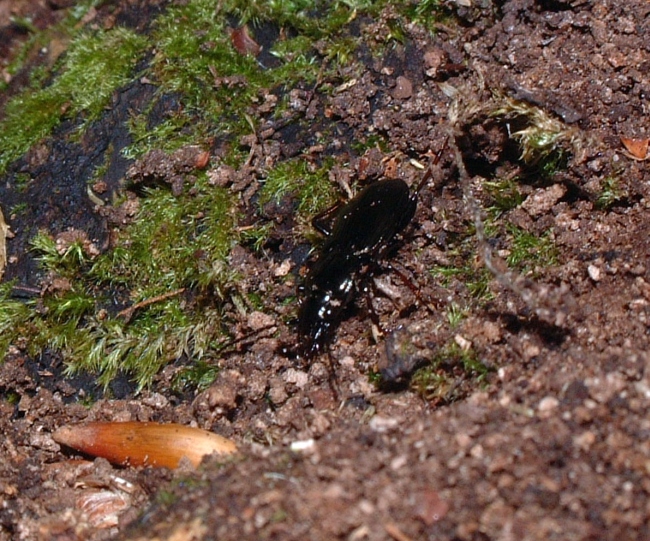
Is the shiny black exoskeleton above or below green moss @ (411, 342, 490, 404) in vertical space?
above

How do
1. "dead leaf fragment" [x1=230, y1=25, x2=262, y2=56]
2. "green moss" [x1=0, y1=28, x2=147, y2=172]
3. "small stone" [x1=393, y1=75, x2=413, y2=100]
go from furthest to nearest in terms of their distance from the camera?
"green moss" [x1=0, y1=28, x2=147, y2=172] < "dead leaf fragment" [x1=230, y1=25, x2=262, y2=56] < "small stone" [x1=393, y1=75, x2=413, y2=100]

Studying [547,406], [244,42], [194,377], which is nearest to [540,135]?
[547,406]

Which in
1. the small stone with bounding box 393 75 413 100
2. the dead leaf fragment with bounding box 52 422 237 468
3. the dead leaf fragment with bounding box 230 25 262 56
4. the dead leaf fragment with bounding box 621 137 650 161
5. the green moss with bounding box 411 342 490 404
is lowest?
the dead leaf fragment with bounding box 52 422 237 468

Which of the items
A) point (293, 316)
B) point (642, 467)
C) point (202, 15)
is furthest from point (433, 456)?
point (202, 15)

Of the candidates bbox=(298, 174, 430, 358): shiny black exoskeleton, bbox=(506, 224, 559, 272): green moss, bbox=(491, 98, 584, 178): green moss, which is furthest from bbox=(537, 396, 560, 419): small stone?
bbox=(491, 98, 584, 178): green moss

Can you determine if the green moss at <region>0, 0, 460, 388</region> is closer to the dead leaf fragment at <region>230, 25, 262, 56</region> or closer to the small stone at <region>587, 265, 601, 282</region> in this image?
the dead leaf fragment at <region>230, 25, 262, 56</region>

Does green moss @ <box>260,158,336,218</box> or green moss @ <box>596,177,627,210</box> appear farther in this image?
green moss @ <box>260,158,336,218</box>

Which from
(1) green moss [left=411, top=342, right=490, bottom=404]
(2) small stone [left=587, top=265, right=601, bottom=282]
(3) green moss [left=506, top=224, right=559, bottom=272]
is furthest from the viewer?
(3) green moss [left=506, top=224, right=559, bottom=272]

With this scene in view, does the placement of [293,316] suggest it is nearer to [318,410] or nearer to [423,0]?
[318,410]
